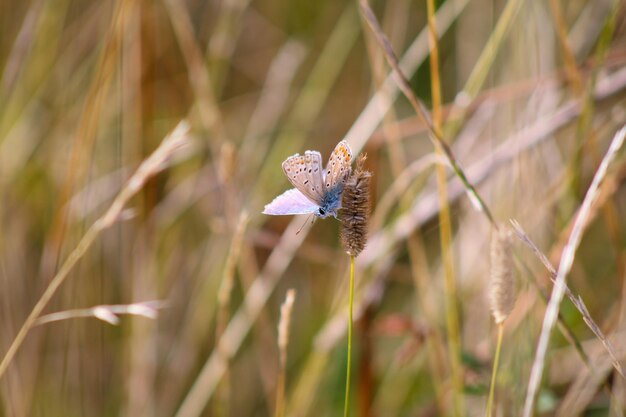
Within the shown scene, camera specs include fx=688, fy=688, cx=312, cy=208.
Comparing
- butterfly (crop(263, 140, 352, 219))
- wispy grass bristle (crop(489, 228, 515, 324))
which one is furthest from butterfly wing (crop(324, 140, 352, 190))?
wispy grass bristle (crop(489, 228, 515, 324))

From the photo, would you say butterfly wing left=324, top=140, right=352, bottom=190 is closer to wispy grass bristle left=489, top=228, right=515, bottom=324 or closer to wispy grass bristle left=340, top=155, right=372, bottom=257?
wispy grass bristle left=340, top=155, right=372, bottom=257

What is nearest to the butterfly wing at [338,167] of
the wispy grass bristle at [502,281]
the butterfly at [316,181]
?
the butterfly at [316,181]

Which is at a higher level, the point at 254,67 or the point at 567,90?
the point at 254,67

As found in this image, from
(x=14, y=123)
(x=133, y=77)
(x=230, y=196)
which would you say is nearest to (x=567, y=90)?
(x=230, y=196)

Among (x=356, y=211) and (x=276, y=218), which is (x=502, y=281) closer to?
(x=356, y=211)

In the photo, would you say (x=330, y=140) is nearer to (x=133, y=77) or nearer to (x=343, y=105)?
(x=343, y=105)

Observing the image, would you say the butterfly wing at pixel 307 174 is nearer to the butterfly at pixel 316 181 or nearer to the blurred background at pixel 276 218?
the butterfly at pixel 316 181
